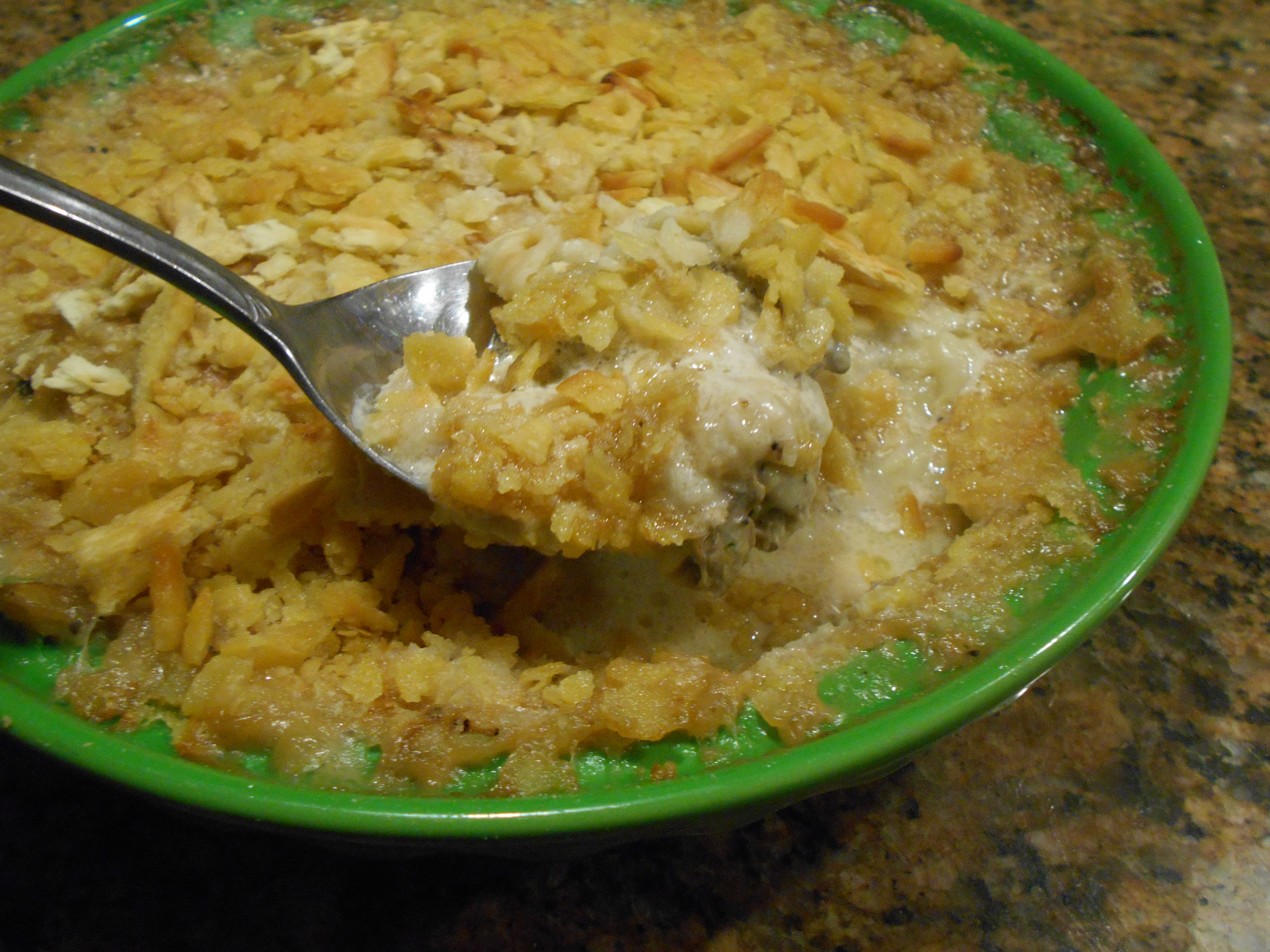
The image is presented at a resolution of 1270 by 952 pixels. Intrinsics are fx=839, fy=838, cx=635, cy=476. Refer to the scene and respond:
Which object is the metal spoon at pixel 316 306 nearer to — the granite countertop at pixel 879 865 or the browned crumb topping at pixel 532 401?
the browned crumb topping at pixel 532 401

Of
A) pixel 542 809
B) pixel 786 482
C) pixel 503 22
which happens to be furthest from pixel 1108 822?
pixel 503 22

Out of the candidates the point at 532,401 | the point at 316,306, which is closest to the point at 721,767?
the point at 532,401

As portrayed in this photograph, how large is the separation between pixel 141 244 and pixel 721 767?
550 mm

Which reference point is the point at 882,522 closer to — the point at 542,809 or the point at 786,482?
the point at 786,482

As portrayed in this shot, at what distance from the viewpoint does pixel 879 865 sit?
0.74 meters

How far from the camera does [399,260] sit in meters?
0.79

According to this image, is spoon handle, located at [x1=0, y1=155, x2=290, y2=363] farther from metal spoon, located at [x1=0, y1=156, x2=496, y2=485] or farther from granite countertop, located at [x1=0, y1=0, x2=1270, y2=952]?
granite countertop, located at [x1=0, y1=0, x2=1270, y2=952]

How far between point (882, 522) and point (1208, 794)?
0.41 metres

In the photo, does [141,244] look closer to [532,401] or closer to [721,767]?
[532,401]

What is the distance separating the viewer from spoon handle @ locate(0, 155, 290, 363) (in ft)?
1.87

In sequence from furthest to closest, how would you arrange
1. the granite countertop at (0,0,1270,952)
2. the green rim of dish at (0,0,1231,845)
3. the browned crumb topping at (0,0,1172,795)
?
1. the granite countertop at (0,0,1270,952)
2. the browned crumb topping at (0,0,1172,795)
3. the green rim of dish at (0,0,1231,845)

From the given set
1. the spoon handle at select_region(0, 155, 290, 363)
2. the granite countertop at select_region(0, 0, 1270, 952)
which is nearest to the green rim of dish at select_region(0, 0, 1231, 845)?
the granite countertop at select_region(0, 0, 1270, 952)

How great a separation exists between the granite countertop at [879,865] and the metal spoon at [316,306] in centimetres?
36

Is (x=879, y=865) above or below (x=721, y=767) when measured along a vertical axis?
below
